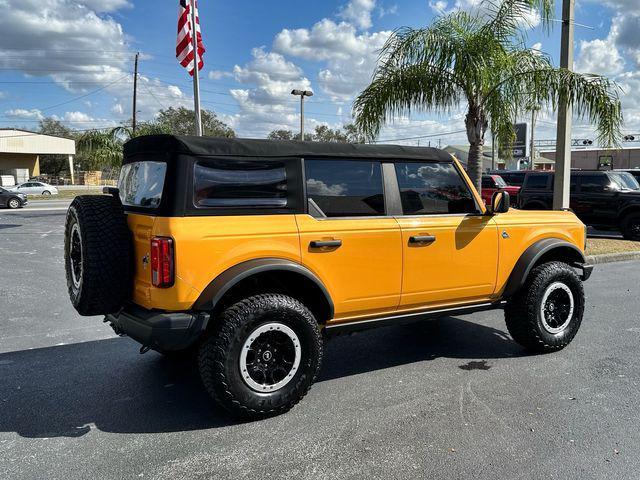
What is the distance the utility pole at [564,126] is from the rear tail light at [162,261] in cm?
871

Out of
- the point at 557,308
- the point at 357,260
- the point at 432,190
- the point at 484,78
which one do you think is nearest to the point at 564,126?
the point at 484,78

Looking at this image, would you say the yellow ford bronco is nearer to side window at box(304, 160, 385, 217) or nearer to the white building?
side window at box(304, 160, 385, 217)

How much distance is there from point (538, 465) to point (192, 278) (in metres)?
2.30

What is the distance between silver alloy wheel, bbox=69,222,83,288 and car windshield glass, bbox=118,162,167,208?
44 centimetres

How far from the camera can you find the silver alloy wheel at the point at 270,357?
3471 millimetres

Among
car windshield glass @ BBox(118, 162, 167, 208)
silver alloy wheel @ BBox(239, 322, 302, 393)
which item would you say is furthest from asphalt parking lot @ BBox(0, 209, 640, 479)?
car windshield glass @ BBox(118, 162, 167, 208)

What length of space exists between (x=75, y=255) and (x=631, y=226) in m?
13.0

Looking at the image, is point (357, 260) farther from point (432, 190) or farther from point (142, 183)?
point (142, 183)

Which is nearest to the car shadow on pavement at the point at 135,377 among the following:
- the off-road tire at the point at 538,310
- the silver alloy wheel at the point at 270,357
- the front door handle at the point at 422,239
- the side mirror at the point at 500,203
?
the off-road tire at the point at 538,310

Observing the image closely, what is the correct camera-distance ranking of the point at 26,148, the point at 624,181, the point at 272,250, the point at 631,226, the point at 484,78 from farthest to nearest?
the point at 26,148 < the point at 624,181 < the point at 631,226 < the point at 484,78 < the point at 272,250

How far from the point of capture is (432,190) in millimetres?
4406

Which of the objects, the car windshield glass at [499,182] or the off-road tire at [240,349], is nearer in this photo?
the off-road tire at [240,349]

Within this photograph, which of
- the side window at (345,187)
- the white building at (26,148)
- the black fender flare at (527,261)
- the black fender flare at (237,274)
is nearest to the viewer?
the black fender flare at (237,274)

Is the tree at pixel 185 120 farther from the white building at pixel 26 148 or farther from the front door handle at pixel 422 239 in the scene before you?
the front door handle at pixel 422 239
